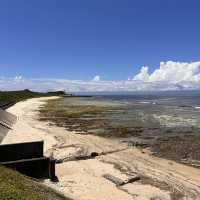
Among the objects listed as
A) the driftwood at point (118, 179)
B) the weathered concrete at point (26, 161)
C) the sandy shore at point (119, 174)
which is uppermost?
the weathered concrete at point (26, 161)

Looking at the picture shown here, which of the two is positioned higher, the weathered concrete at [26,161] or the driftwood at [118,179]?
the weathered concrete at [26,161]

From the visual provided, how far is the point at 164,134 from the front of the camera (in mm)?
31281

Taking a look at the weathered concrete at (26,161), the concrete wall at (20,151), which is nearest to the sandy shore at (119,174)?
the weathered concrete at (26,161)

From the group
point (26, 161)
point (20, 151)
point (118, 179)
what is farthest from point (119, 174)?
point (20, 151)

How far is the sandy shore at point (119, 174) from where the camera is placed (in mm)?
13930

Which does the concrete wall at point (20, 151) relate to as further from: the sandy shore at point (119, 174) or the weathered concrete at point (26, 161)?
the sandy shore at point (119, 174)

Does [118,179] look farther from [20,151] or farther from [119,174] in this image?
[20,151]

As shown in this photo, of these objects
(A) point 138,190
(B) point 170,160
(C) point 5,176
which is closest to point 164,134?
(B) point 170,160

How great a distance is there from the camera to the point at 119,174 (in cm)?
1691

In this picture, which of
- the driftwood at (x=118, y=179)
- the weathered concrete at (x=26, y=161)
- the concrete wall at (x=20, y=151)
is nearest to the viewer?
the driftwood at (x=118, y=179)

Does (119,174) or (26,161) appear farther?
(119,174)

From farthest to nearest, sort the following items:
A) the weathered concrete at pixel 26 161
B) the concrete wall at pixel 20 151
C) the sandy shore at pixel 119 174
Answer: the concrete wall at pixel 20 151, the weathered concrete at pixel 26 161, the sandy shore at pixel 119 174

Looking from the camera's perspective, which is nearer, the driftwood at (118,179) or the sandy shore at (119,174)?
the sandy shore at (119,174)

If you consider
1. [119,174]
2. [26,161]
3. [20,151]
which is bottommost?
[119,174]
